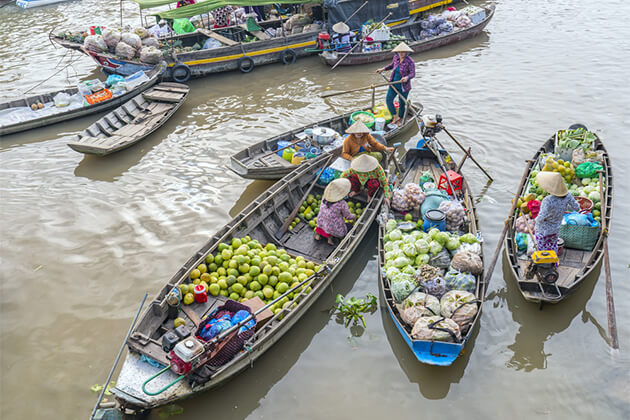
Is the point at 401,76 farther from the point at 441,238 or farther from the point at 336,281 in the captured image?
the point at 336,281

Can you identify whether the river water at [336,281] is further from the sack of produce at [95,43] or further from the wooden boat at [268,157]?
the sack of produce at [95,43]

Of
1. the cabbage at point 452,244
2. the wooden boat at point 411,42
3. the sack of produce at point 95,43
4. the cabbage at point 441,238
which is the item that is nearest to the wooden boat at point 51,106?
the sack of produce at point 95,43

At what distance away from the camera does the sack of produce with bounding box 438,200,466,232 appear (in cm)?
717

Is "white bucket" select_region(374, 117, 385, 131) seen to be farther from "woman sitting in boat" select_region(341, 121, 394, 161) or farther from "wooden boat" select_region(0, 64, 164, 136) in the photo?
"wooden boat" select_region(0, 64, 164, 136)

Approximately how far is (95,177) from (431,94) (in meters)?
10.1

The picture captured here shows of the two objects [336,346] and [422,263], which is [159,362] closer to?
[336,346]

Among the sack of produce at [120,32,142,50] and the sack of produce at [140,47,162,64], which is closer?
the sack of produce at [140,47,162,64]

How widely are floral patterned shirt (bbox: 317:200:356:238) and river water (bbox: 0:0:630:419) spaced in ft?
2.52

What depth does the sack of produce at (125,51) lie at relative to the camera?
13.9 meters

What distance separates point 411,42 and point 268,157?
10.1 meters

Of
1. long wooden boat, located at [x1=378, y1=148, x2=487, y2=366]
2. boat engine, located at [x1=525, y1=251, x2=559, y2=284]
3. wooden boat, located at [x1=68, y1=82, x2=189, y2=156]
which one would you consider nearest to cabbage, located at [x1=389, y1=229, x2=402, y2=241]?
long wooden boat, located at [x1=378, y1=148, x2=487, y2=366]

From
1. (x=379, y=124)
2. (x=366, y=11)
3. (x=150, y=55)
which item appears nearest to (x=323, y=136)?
(x=379, y=124)

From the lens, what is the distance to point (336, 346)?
6148 mm

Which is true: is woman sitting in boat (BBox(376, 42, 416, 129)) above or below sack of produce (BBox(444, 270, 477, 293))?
above
